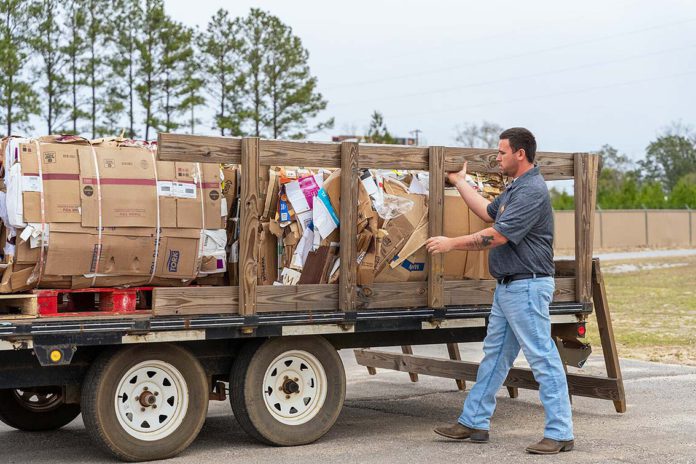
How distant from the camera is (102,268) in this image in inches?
281

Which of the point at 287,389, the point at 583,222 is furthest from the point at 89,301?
the point at 583,222

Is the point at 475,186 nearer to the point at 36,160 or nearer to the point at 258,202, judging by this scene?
the point at 258,202

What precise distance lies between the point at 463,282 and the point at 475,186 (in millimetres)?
770

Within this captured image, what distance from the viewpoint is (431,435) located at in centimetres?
816

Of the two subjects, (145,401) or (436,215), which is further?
(436,215)

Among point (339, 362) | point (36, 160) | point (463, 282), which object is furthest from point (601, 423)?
point (36, 160)

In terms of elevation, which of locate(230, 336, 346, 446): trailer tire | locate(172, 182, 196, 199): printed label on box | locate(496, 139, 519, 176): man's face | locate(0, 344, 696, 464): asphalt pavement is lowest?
locate(0, 344, 696, 464): asphalt pavement

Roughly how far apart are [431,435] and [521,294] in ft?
4.70

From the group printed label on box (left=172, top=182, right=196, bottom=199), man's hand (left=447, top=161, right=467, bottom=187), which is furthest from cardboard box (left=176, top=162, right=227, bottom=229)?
man's hand (left=447, top=161, right=467, bottom=187)

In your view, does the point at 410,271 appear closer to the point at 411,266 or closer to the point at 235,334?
the point at 411,266

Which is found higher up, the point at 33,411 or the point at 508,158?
the point at 508,158

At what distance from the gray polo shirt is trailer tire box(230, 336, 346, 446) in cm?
139

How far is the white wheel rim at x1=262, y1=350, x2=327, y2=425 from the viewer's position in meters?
7.61

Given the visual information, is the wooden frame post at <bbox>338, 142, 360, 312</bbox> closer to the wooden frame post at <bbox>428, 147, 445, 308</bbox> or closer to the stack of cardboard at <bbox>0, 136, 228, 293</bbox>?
the wooden frame post at <bbox>428, 147, 445, 308</bbox>
